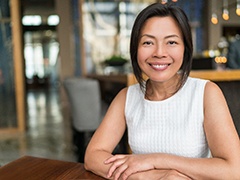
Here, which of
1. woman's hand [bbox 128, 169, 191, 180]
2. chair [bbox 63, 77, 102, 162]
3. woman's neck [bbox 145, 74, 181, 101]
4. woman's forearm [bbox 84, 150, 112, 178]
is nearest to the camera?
woman's hand [bbox 128, 169, 191, 180]

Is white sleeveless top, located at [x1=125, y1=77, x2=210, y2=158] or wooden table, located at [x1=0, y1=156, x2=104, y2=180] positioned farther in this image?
white sleeveless top, located at [x1=125, y1=77, x2=210, y2=158]

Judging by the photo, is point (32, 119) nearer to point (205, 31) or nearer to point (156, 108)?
point (156, 108)

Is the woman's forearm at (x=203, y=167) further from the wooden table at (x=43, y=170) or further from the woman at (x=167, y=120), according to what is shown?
the wooden table at (x=43, y=170)

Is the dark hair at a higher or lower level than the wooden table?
higher

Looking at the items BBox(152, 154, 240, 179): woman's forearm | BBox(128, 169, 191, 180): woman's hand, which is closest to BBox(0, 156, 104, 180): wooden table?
BBox(128, 169, 191, 180): woman's hand

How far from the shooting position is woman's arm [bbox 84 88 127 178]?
1.02 m

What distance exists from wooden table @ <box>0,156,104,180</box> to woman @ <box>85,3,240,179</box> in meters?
0.05

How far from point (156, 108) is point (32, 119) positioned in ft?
16.5

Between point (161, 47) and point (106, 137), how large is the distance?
15.8 inches

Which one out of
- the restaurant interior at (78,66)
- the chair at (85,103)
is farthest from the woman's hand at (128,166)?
the chair at (85,103)

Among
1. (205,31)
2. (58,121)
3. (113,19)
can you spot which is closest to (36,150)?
(58,121)

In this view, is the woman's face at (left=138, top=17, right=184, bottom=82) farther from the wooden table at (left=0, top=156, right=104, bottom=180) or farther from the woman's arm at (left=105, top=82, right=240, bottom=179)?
the wooden table at (left=0, top=156, right=104, bottom=180)

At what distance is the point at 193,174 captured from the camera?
0.88 meters

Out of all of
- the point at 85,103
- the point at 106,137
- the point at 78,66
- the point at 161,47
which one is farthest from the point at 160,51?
the point at 78,66
